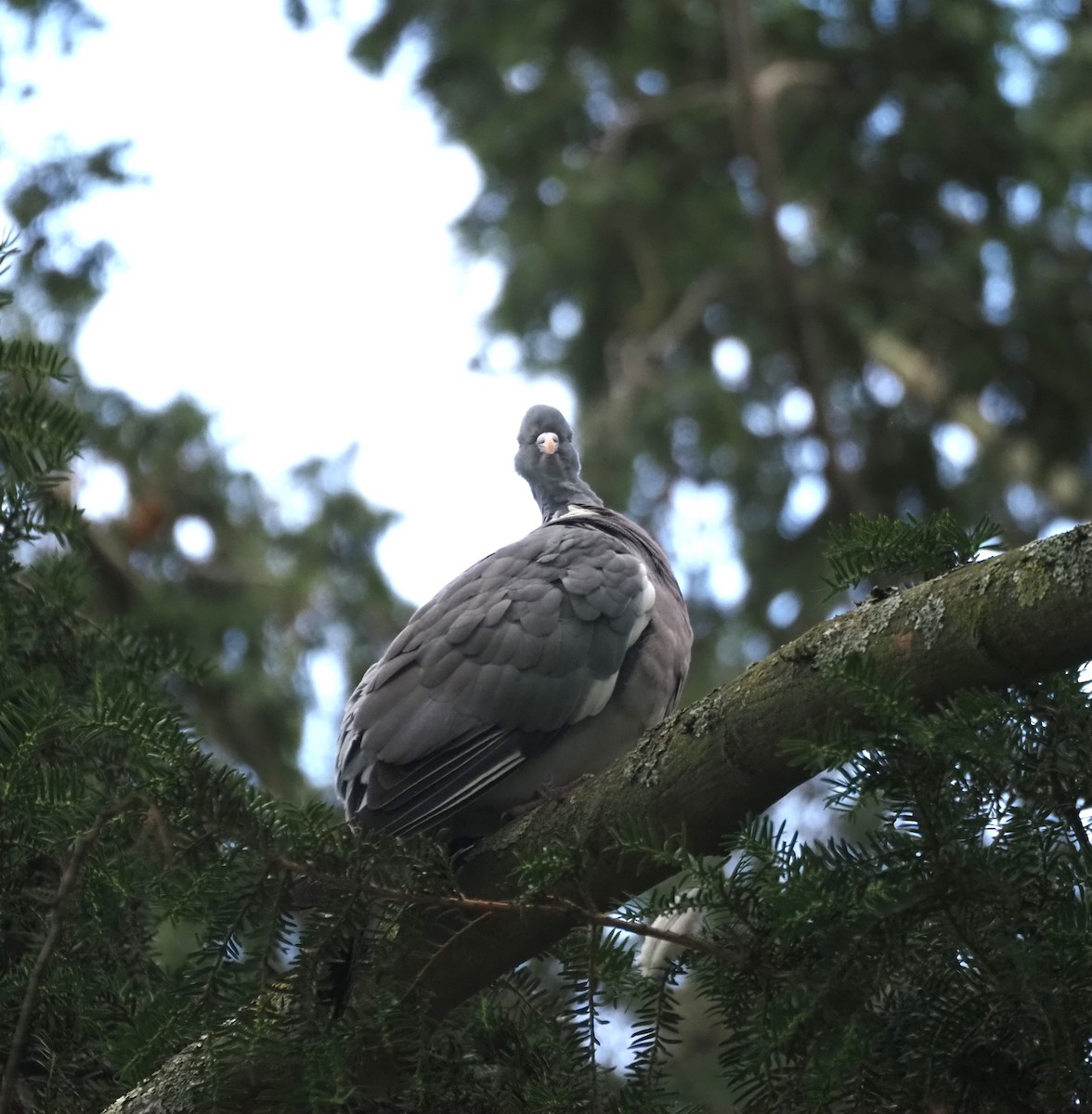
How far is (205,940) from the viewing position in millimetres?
2432

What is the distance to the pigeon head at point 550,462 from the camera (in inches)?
233

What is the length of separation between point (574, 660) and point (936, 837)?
2146mm

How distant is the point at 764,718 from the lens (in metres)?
2.61

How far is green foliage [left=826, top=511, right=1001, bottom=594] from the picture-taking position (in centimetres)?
284

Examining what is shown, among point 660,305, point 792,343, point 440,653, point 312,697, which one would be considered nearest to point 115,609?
point 312,697

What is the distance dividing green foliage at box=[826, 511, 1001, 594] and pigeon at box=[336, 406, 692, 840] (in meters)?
1.32

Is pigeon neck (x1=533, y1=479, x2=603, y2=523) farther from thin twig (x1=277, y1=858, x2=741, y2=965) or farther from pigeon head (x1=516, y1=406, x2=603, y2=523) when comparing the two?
thin twig (x1=277, y1=858, x2=741, y2=965)

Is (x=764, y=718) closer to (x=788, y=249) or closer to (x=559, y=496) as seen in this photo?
(x=559, y=496)

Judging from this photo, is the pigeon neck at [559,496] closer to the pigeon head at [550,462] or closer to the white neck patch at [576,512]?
the pigeon head at [550,462]

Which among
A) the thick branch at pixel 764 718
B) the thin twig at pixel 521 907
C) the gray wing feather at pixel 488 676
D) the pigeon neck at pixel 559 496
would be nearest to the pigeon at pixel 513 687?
the gray wing feather at pixel 488 676

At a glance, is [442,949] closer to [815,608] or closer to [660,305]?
[815,608]

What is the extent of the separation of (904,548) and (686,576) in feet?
22.0

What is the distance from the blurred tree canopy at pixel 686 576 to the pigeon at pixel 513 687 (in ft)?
1.90

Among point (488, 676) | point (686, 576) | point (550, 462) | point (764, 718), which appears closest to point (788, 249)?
point (686, 576)
